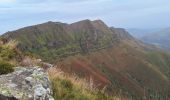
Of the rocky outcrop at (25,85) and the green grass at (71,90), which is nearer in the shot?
the rocky outcrop at (25,85)

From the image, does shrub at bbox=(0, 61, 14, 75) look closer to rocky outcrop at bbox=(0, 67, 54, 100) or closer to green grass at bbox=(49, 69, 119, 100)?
rocky outcrop at bbox=(0, 67, 54, 100)

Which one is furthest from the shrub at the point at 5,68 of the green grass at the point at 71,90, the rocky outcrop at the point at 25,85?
the green grass at the point at 71,90

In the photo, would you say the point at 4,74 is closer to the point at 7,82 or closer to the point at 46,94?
the point at 7,82

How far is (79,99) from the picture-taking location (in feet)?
44.7

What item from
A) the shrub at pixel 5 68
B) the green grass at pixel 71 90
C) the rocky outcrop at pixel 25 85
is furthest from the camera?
the green grass at pixel 71 90

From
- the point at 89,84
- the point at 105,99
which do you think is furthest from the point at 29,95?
the point at 89,84

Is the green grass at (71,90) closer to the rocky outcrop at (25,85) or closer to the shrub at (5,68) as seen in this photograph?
the rocky outcrop at (25,85)

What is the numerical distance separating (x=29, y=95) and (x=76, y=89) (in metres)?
3.69

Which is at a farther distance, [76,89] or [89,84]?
[89,84]

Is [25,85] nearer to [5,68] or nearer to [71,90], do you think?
[5,68]

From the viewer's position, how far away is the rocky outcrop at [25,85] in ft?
35.6

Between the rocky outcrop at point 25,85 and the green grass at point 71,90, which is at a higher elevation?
the rocky outcrop at point 25,85

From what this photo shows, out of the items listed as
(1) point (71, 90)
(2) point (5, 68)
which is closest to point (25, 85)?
(2) point (5, 68)

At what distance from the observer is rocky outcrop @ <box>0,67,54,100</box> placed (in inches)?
427
